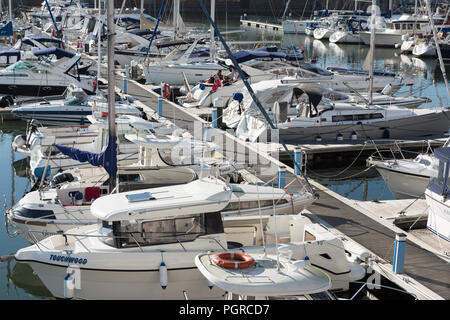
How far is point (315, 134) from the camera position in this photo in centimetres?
2219

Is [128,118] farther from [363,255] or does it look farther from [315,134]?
[363,255]

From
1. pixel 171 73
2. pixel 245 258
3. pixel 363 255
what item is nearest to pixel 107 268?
pixel 245 258

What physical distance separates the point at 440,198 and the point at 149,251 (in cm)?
687

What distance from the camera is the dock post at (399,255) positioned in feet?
37.6

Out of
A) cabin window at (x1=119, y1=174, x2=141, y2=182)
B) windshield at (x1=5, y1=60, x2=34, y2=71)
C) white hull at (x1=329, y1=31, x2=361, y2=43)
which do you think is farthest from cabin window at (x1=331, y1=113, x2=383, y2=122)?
white hull at (x1=329, y1=31, x2=361, y2=43)

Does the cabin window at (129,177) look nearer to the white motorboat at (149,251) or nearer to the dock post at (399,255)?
the white motorboat at (149,251)

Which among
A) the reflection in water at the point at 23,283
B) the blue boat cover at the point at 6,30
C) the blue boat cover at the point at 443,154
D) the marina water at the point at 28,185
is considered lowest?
the reflection in water at the point at 23,283

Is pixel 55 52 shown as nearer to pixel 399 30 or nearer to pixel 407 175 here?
pixel 407 175

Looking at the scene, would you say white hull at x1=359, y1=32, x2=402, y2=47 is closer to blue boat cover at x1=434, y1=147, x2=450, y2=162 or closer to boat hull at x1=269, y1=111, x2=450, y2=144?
boat hull at x1=269, y1=111, x2=450, y2=144

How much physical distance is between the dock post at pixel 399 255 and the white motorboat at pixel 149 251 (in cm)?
101

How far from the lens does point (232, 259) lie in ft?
33.1

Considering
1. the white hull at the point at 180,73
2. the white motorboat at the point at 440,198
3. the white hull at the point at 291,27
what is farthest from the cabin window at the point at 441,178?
the white hull at the point at 291,27
